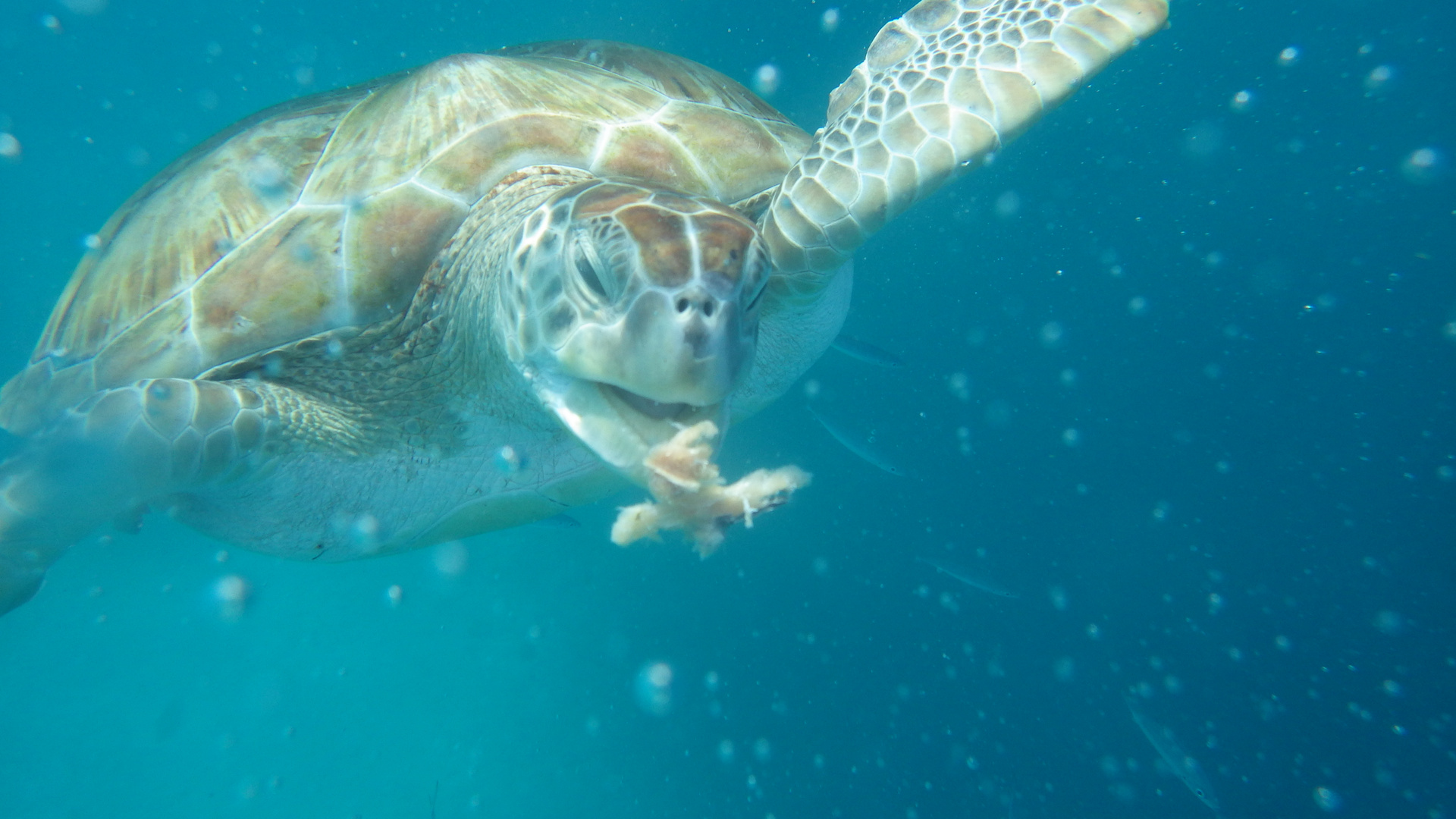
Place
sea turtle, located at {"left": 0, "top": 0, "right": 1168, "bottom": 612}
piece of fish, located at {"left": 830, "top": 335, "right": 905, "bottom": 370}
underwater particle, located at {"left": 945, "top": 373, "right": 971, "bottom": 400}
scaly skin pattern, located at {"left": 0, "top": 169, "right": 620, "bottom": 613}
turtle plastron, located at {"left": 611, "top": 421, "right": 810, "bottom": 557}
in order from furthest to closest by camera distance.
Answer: underwater particle, located at {"left": 945, "top": 373, "right": 971, "bottom": 400}
piece of fish, located at {"left": 830, "top": 335, "right": 905, "bottom": 370}
scaly skin pattern, located at {"left": 0, "top": 169, "right": 620, "bottom": 613}
sea turtle, located at {"left": 0, "top": 0, "right": 1168, "bottom": 612}
turtle plastron, located at {"left": 611, "top": 421, "right": 810, "bottom": 557}

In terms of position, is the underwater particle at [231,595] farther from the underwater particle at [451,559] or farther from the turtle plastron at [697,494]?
the turtle plastron at [697,494]

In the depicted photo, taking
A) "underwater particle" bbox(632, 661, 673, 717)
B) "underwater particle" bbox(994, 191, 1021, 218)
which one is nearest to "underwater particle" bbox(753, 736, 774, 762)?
"underwater particle" bbox(632, 661, 673, 717)

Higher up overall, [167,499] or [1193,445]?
[167,499]

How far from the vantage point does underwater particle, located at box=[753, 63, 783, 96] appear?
931 centimetres

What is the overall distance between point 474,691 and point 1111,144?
11773mm

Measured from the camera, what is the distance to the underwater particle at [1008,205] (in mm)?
8599

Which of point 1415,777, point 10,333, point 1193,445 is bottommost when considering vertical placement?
point 1415,777

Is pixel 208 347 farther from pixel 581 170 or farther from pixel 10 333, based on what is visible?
pixel 10 333

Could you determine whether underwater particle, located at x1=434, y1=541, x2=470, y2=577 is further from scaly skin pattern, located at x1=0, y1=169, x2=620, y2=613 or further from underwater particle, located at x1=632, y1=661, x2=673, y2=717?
scaly skin pattern, located at x1=0, y1=169, x2=620, y2=613

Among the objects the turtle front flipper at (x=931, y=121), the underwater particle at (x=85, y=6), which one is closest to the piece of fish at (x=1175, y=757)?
the turtle front flipper at (x=931, y=121)

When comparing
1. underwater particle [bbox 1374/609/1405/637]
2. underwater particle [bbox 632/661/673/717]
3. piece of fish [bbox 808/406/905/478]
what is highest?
piece of fish [bbox 808/406/905/478]

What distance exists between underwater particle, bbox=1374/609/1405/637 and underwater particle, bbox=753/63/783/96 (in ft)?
33.3

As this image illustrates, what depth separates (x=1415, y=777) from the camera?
6.20 meters

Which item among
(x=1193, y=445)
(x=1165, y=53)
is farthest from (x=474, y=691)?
(x=1165, y=53)
